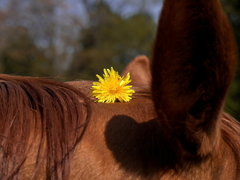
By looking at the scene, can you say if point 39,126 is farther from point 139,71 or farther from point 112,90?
point 139,71

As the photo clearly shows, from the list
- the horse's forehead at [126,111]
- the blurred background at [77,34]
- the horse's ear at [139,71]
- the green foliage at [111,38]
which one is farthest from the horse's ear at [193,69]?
the green foliage at [111,38]

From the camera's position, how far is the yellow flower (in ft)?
5.45

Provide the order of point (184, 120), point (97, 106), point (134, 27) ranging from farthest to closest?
point (134, 27) → point (97, 106) → point (184, 120)

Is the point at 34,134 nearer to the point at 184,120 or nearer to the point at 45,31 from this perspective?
the point at 184,120

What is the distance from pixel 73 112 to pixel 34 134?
0.19m

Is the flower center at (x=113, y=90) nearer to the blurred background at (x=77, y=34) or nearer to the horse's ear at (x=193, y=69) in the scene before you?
the horse's ear at (x=193, y=69)

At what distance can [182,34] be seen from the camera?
1108 mm

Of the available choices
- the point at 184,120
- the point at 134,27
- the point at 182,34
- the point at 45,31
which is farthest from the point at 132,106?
the point at 134,27

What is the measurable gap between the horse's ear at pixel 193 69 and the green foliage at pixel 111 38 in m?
23.9

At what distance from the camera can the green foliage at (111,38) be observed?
83.4 feet

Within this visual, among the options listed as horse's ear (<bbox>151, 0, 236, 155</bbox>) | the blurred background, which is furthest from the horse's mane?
the blurred background

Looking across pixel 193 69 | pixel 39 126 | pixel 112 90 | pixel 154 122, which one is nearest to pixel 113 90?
pixel 112 90

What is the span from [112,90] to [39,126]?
500 millimetres

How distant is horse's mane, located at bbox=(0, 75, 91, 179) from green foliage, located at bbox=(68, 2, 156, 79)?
2367cm
